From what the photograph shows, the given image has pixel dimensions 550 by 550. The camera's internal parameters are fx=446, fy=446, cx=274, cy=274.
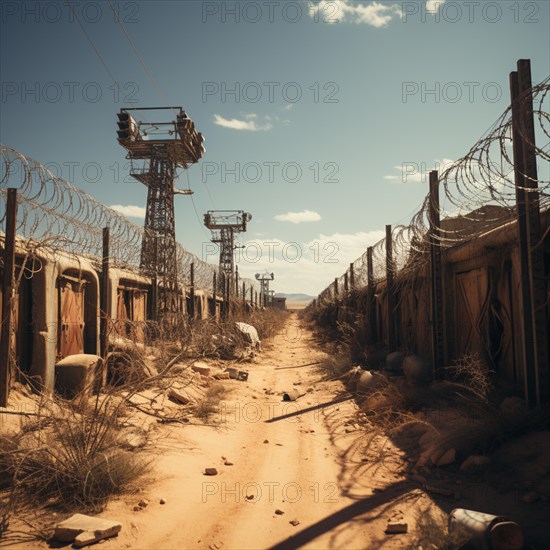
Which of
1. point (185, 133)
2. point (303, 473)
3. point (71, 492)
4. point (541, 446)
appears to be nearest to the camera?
point (71, 492)

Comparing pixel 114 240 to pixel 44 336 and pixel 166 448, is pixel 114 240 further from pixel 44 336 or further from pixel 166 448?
pixel 166 448

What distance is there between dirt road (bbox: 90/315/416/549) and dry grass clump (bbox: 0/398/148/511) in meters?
0.20

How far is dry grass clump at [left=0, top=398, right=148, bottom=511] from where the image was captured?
3535mm

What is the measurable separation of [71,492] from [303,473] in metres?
2.10

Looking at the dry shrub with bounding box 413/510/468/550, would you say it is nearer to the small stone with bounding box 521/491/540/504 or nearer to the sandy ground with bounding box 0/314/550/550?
the sandy ground with bounding box 0/314/550/550

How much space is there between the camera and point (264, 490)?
3.99 m

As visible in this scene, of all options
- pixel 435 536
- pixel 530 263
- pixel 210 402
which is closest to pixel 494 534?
pixel 435 536

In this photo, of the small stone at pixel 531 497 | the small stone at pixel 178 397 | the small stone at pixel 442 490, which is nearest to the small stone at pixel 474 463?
the small stone at pixel 442 490

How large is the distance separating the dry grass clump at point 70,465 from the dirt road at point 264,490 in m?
0.20

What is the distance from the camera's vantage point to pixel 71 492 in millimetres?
3568

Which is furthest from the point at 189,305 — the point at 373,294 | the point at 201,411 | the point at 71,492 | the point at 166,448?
the point at 71,492

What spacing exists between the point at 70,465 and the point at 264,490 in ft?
5.44

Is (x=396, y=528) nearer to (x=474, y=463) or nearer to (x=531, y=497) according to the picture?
(x=531, y=497)

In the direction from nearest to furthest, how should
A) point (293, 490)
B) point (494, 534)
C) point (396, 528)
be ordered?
point (494, 534) → point (396, 528) → point (293, 490)
